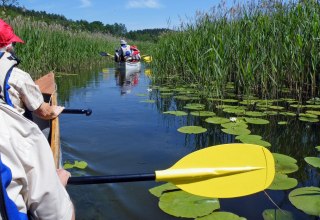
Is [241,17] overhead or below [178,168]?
overhead

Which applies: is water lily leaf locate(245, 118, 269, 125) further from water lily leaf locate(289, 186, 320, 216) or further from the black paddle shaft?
the black paddle shaft

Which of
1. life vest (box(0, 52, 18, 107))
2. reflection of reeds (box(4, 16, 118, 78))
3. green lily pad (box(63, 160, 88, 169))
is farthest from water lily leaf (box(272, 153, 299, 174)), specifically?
reflection of reeds (box(4, 16, 118, 78))

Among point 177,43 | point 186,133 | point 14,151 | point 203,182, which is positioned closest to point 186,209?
point 203,182

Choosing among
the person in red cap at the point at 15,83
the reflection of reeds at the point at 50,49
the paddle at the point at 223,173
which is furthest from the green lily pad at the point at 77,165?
the reflection of reeds at the point at 50,49

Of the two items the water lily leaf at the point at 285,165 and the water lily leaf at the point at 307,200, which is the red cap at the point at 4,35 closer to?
the water lily leaf at the point at 307,200

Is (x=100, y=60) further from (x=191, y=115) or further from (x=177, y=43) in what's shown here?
(x=191, y=115)

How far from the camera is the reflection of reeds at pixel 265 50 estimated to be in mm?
4758

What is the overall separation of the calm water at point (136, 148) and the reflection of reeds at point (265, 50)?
943mm

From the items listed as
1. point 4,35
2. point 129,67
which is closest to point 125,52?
point 129,67

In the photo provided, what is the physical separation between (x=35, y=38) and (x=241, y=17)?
204 inches

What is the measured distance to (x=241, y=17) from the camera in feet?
18.3

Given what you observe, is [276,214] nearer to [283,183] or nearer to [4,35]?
[283,183]

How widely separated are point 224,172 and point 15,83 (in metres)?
1.40

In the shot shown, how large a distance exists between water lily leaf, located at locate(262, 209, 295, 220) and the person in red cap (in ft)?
5.38
